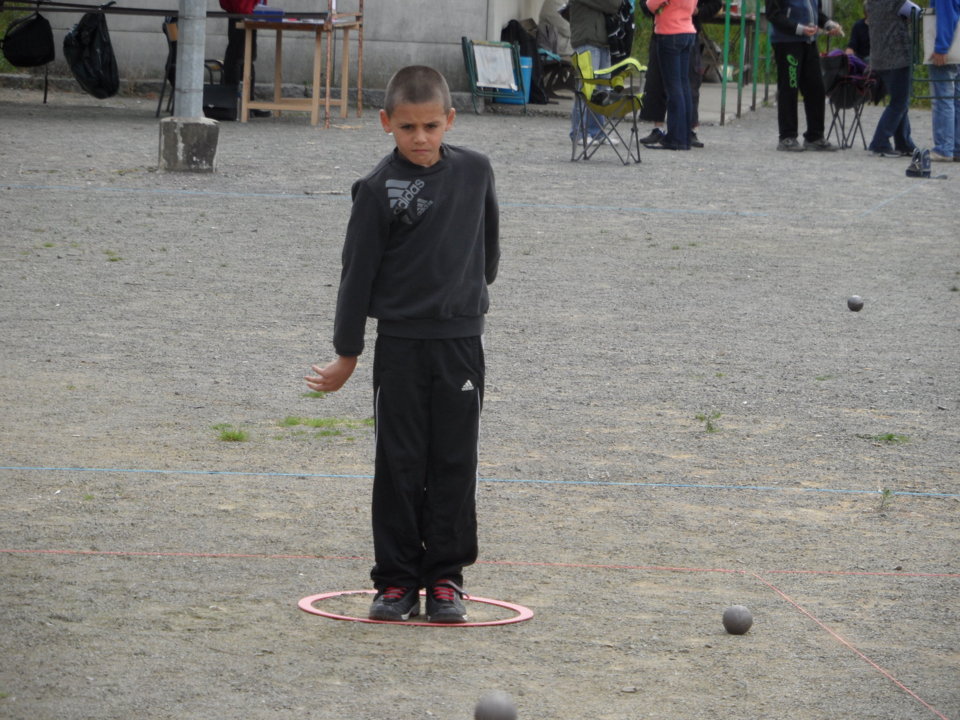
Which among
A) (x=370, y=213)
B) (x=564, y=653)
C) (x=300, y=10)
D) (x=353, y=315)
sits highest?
(x=300, y=10)

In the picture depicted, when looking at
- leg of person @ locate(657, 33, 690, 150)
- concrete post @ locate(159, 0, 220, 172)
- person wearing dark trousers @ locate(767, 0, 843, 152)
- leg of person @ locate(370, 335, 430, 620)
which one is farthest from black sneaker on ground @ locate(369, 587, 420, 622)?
person wearing dark trousers @ locate(767, 0, 843, 152)

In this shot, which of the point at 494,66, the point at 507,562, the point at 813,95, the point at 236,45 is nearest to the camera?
the point at 507,562

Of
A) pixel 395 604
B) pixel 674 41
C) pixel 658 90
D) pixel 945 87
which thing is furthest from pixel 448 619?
pixel 658 90

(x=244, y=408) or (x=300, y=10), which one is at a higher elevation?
(x=300, y=10)

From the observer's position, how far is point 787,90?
1820 centimetres

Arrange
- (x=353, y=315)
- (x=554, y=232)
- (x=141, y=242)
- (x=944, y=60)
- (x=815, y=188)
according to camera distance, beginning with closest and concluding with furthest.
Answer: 1. (x=353, y=315)
2. (x=141, y=242)
3. (x=554, y=232)
4. (x=815, y=188)
5. (x=944, y=60)

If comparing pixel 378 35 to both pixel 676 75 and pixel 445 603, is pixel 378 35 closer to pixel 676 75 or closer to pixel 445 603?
pixel 676 75

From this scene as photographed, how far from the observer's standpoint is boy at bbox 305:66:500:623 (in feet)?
14.8

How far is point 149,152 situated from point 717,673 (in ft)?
42.3

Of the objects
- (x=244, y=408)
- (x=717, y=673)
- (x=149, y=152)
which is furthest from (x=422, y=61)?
(x=717, y=673)

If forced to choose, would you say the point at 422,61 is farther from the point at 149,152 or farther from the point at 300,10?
the point at 149,152

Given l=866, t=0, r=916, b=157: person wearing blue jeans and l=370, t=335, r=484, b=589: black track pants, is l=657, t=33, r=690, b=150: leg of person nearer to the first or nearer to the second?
l=866, t=0, r=916, b=157: person wearing blue jeans

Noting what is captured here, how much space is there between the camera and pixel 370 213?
4.49 meters

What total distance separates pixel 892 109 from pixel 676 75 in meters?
2.75
